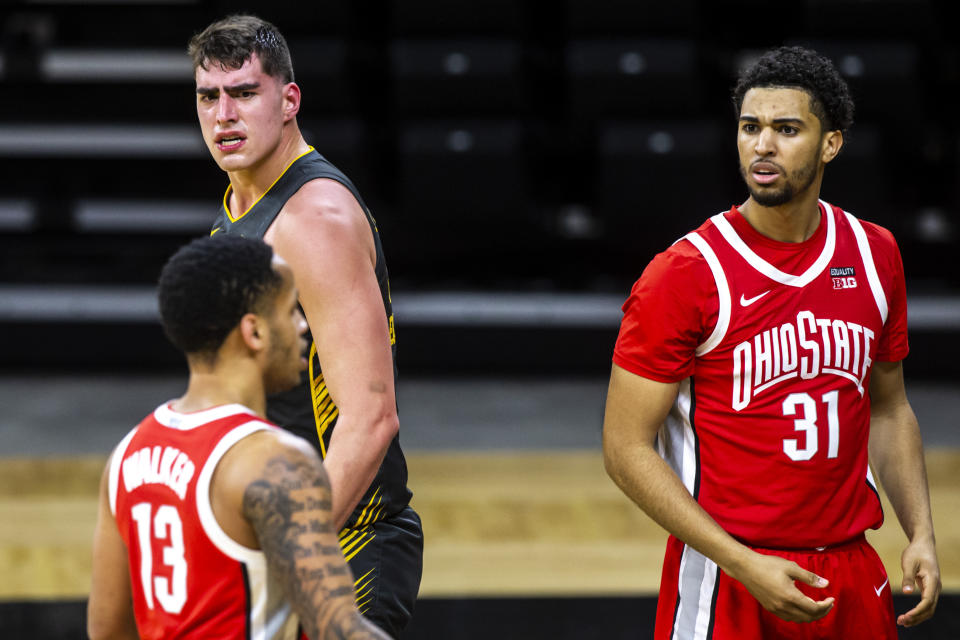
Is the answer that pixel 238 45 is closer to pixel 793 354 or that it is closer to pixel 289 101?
pixel 289 101

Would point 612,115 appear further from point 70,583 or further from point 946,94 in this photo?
point 70,583

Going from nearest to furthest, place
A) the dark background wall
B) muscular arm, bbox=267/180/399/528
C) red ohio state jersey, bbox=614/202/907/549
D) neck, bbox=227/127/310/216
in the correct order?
muscular arm, bbox=267/180/399/528 → red ohio state jersey, bbox=614/202/907/549 → neck, bbox=227/127/310/216 → the dark background wall

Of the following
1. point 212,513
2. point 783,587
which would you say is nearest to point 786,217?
point 783,587

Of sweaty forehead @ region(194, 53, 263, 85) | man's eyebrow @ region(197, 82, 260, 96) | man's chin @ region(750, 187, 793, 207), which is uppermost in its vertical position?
sweaty forehead @ region(194, 53, 263, 85)

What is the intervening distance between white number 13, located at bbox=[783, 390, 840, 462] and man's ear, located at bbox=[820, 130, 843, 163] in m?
0.38

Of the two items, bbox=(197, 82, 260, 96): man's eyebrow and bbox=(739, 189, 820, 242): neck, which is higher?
bbox=(197, 82, 260, 96): man's eyebrow

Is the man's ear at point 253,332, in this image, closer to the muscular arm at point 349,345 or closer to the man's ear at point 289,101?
the muscular arm at point 349,345

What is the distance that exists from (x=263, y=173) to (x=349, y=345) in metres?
0.37

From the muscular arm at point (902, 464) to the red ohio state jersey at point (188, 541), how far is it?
3.52 ft

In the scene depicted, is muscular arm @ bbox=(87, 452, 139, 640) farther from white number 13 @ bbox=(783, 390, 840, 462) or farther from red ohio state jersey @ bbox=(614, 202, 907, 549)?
white number 13 @ bbox=(783, 390, 840, 462)

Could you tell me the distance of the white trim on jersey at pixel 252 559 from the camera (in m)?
1.31

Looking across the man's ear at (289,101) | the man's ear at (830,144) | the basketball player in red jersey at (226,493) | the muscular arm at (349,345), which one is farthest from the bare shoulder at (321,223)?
the man's ear at (830,144)

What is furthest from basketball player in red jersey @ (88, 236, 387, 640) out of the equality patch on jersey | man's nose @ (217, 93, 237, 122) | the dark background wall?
the dark background wall

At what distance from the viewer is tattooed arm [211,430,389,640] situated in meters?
1.29
